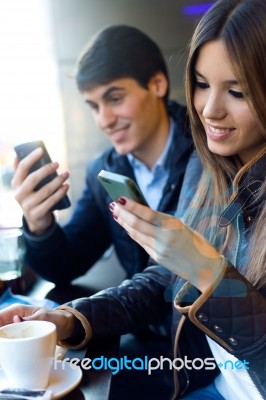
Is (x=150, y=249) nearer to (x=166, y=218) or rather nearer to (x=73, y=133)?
(x=166, y=218)

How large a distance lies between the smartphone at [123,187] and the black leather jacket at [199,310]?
16 cm

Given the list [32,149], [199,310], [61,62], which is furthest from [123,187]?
[61,62]

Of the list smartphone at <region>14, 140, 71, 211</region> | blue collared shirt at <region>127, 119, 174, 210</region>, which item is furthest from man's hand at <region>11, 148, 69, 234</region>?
blue collared shirt at <region>127, 119, 174, 210</region>

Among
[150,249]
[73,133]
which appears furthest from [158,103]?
[150,249]

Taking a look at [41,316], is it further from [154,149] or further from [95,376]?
[154,149]

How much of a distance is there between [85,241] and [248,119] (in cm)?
66

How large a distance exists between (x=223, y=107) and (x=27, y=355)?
1.49ft

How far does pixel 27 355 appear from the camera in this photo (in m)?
0.59

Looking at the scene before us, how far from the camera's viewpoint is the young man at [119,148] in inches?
47.8

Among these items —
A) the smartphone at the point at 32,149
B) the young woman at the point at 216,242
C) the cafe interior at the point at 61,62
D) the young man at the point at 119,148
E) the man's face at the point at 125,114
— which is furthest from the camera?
the cafe interior at the point at 61,62

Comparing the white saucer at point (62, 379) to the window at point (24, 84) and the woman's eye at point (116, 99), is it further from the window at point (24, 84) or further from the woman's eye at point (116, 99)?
the woman's eye at point (116, 99)

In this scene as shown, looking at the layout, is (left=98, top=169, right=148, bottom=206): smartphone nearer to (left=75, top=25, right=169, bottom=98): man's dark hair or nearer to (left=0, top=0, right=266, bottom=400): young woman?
(left=0, top=0, right=266, bottom=400): young woman

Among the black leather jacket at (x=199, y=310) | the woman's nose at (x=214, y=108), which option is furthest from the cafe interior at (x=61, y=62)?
the woman's nose at (x=214, y=108)

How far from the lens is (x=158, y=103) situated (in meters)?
1.41
